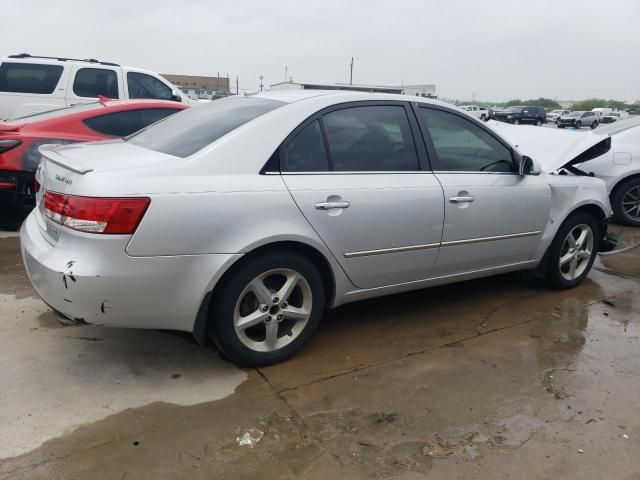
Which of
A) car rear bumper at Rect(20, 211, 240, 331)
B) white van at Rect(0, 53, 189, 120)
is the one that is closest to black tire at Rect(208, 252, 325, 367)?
car rear bumper at Rect(20, 211, 240, 331)

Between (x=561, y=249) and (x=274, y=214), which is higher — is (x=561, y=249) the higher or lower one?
the lower one

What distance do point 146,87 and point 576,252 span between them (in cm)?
691

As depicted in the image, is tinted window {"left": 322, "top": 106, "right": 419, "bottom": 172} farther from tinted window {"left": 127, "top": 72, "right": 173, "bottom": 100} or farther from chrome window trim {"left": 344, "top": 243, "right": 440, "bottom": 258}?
tinted window {"left": 127, "top": 72, "right": 173, "bottom": 100}

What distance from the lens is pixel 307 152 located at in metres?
3.22

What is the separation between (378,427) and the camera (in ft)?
8.86

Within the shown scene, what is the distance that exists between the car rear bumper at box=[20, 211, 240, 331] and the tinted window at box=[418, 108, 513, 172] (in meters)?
1.73

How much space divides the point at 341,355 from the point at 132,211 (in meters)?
1.58

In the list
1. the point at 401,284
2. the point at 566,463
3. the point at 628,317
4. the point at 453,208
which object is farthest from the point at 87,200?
the point at 628,317

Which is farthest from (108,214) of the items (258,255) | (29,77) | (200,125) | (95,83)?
(29,77)

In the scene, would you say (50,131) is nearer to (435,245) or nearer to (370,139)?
(370,139)

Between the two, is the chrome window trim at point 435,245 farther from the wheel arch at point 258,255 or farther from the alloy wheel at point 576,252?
the alloy wheel at point 576,252

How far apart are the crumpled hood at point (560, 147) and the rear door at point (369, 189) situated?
52.5 inches

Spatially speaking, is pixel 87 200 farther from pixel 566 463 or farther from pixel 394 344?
pixel 566 463

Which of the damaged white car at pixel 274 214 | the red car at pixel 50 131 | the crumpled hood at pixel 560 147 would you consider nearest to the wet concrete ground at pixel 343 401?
the damaged white car at pixel 274 214
